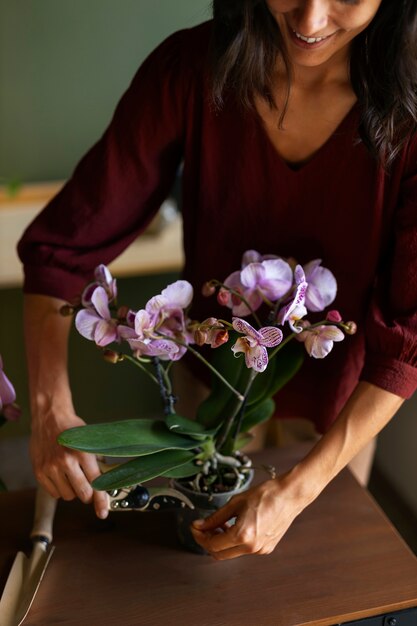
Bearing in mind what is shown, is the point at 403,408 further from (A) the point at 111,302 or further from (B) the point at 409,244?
(A) the point at 111,302

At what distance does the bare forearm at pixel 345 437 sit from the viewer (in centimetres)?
92

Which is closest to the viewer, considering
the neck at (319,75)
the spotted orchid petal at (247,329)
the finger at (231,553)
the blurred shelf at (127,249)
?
the spotted orchid petal at (247,329)

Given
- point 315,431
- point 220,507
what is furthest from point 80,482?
point 315,431

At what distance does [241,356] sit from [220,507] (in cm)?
18

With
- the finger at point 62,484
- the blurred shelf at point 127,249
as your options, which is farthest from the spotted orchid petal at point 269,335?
the blurred shelf at point 127,249

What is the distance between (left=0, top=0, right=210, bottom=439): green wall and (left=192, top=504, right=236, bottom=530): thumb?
1.13 m

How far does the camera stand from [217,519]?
2.96ft

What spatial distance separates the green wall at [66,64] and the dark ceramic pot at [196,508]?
1.13 metres

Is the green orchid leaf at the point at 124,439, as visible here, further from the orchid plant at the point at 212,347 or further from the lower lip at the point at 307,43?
the lower lip at the point at 307,43

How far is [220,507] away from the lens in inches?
36.5

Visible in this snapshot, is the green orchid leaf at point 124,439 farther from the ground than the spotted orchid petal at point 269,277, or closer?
closer

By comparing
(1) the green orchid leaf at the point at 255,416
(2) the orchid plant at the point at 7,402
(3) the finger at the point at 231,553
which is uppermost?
(2) the orchid plant at the point at 7,402

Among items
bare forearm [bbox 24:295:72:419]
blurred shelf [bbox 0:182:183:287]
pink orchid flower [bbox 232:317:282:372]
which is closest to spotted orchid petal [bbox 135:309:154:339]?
pink orchid flower [bbox 232:317:282:372]

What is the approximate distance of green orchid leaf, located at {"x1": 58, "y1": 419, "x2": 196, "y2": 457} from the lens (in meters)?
0.84
